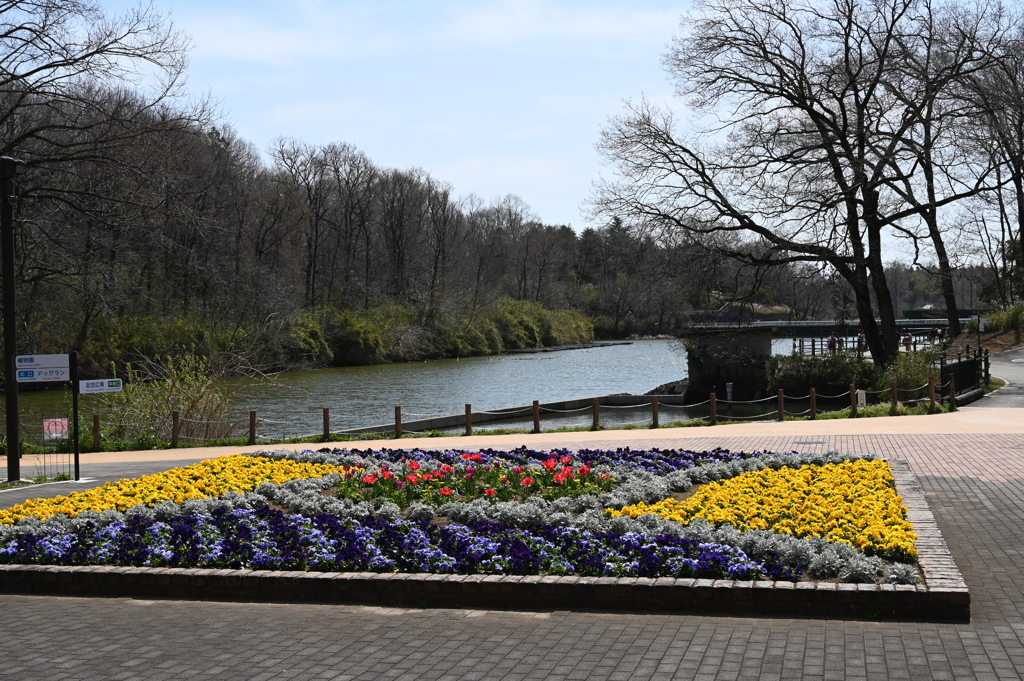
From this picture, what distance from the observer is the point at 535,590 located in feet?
23.5

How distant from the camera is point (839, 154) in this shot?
30.4 meters

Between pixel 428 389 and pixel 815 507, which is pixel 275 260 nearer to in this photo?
pixel 428 389

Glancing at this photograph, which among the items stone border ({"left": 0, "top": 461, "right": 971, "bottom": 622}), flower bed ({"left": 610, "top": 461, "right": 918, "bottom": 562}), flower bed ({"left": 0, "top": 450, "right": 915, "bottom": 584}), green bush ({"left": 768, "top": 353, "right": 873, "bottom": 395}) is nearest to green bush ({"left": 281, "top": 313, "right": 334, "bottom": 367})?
green bush ({"left": 768, "top": 353, "right": 873, "bottom": 395})

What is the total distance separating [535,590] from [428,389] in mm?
38462

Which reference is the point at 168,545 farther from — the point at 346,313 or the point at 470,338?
the point at 470,338

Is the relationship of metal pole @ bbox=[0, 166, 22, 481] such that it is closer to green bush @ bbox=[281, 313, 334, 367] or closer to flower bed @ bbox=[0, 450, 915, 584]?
flower bed @ bbox=[0, 450, 915, 584]

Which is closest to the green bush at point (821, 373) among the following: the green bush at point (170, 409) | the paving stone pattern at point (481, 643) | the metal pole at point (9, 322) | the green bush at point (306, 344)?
the green bush at point (170, 409)

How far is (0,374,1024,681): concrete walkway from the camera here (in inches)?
223

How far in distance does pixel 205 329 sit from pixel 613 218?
85.1 ft

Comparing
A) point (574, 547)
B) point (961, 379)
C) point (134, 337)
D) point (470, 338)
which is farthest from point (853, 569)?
point (470, 338)

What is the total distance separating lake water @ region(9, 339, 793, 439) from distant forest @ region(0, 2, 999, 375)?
242 centimetres

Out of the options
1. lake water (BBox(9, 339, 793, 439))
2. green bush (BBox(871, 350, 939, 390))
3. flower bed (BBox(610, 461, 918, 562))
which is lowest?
lake water (BBox(9, 339, 793, 439))

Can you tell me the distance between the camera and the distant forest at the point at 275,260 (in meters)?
21.8

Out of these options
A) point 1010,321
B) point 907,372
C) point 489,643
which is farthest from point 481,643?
point 1010,321
